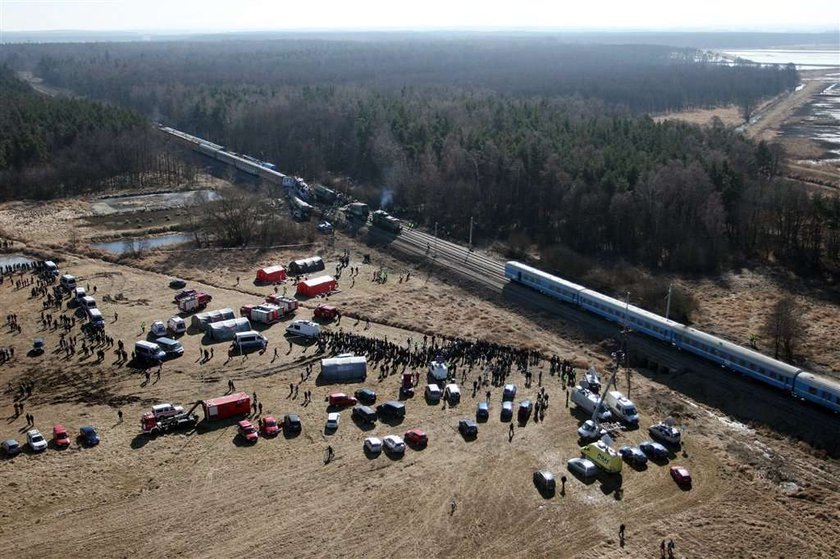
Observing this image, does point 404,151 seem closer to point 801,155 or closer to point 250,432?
point 250,432

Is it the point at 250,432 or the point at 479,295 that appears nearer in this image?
the point at 250,432

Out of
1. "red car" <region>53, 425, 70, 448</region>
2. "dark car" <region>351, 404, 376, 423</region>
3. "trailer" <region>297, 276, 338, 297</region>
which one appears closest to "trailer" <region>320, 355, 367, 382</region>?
"dark car" <region>351, 404, 376, 423</region>

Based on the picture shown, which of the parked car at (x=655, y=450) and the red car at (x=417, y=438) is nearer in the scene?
the parked car at (x=655, y=450)

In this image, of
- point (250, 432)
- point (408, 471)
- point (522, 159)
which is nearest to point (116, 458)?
point (250, 432)

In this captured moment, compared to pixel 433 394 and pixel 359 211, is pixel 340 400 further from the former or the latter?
pixel 359 211

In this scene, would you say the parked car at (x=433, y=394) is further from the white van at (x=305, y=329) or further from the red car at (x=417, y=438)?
the white van at (x=305, y=329)

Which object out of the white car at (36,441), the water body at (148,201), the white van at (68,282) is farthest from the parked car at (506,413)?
the water body at (148,201)
